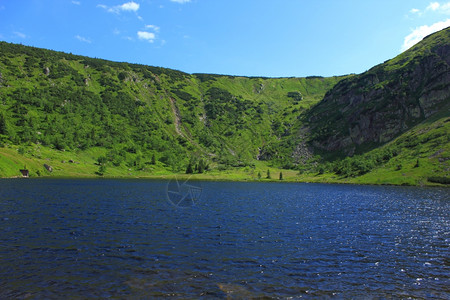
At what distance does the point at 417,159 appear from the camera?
148 metres

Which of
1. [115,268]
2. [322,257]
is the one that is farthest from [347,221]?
[115,268]

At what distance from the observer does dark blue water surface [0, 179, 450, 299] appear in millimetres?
19984

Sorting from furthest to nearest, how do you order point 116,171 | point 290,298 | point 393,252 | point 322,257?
point 116,171
point 393,252
point 322,257
point 290,298

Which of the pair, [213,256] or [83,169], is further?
[83,169]

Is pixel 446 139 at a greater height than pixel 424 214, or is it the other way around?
pixel 446 139

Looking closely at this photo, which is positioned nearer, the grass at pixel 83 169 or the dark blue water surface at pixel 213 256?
the dark blue water surface at pixel 213 256

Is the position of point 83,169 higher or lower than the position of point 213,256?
higher

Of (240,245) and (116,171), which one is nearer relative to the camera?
(240,245)

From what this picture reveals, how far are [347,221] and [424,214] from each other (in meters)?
20.1

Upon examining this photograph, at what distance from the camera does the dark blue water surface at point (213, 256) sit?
19984 millimetres

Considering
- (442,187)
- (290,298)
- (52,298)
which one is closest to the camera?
(52,298)

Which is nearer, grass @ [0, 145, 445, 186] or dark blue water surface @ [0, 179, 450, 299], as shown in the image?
dark blue water surface @ [0, 179, 450, 299]

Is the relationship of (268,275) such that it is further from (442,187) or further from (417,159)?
(417,159)

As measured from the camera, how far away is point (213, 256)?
89.5 feet
